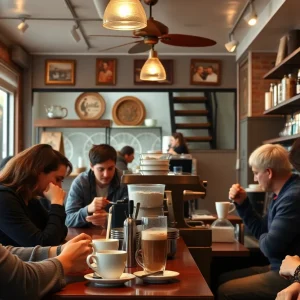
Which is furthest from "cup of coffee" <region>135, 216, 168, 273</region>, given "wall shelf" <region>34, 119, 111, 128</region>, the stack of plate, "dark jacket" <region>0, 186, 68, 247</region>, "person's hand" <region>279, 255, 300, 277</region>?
"wall shelf" <region>34, 119, 111, 128</region>

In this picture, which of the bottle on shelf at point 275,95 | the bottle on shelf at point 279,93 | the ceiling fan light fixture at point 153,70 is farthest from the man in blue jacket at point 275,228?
the bottle on shelf at point 275,95

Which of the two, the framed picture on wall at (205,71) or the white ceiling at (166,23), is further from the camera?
the framed picture on wall at (205,71)

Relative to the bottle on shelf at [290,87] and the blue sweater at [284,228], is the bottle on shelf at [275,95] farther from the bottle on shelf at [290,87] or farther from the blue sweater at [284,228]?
the blue sweater at [284,228]

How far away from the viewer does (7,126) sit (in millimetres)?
9555

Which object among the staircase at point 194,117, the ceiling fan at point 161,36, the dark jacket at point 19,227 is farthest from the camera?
the staircase at point 194,117

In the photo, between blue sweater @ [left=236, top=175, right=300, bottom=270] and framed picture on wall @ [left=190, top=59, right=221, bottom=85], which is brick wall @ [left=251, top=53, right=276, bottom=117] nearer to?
framed picture on wall @ [left=190, top=59, right=221, bottom=85]

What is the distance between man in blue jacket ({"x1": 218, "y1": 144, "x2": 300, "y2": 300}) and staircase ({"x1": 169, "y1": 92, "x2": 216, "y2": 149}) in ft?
20.9

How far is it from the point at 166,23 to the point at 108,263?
5952 millimetres

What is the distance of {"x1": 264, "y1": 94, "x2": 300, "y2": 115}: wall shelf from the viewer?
20.6 feet

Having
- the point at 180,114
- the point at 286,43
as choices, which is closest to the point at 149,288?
the point at 286,43

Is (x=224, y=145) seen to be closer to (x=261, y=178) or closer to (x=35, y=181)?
(x=261, y=178)

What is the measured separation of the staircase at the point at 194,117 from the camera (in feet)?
33.8

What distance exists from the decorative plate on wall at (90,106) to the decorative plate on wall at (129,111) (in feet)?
0.82

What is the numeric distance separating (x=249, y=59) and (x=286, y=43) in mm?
1695
